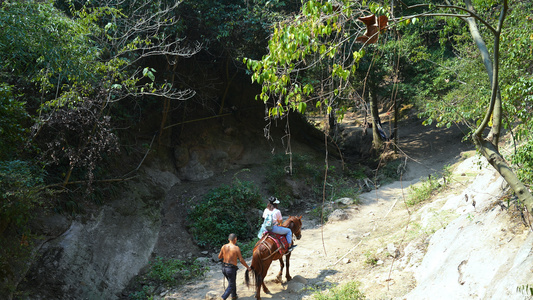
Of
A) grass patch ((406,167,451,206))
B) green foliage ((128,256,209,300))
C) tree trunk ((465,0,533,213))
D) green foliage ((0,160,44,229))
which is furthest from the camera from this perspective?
grass patch ((406,167,451,206))

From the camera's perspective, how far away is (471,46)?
38.1ft

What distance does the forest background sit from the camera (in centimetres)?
399

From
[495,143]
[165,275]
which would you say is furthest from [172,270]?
[495,143]

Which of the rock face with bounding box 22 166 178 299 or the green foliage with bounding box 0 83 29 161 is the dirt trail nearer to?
the rock face with bounding box 22 166 178 299

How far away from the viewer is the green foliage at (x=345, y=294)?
259 inches

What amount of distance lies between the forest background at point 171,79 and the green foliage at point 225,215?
8.54 ft

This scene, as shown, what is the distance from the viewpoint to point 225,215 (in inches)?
453

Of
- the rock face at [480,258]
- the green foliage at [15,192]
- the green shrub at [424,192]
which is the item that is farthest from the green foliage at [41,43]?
the green shrub at [424,192]

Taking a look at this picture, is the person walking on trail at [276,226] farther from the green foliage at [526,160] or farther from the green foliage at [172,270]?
the green foliage at [526,160]

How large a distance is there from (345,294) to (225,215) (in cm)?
563

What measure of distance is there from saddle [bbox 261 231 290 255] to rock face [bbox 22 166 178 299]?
12.7 ft

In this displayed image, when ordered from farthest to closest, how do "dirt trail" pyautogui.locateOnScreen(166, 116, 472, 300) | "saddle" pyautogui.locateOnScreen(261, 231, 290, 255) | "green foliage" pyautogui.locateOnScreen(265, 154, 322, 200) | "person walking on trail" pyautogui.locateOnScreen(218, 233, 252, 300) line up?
"green foliage" pyautogui.locateOnScreen(265, 154, 322, 200)
"saddle" pyautogui.locateOnScreen(261, 231, 290, 255)
"person walking on trail" pyautogui.locateOnScreen(218, 233, 252, 300)
"dirt trail" pyautogui.locateOnScreen(166, 116, 472, 300)

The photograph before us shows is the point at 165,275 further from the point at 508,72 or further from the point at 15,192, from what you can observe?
the point at 508,72

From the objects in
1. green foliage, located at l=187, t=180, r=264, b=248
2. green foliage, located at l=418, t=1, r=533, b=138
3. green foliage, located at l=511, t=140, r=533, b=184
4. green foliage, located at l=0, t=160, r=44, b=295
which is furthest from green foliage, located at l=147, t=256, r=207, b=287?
green foliage, located at l=511, t=140, r=533, b=184
